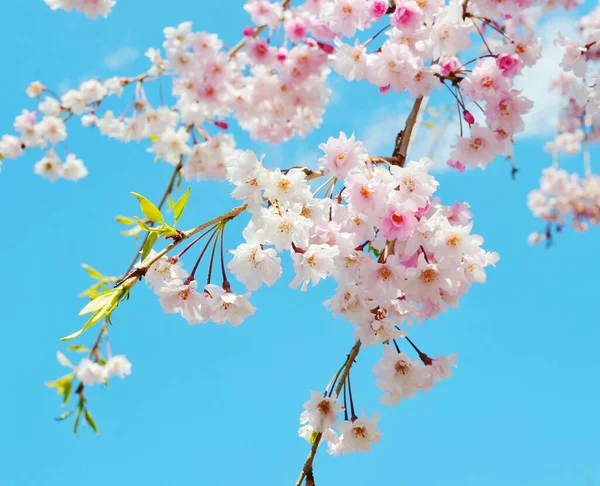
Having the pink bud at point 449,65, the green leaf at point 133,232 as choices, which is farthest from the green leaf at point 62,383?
the pink bud at point 449,65

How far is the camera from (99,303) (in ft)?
5.50

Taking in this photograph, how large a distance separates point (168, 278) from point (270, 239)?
0.40 meters

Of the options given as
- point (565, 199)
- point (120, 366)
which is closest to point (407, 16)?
point (120, 366)

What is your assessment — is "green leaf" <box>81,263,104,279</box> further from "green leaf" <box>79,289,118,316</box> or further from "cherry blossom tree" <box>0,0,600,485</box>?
"green leaf" <box>79,289,118,316</box>

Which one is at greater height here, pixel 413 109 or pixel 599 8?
pixel 599 8

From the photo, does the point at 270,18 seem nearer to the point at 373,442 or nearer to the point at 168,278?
the point at 168,278

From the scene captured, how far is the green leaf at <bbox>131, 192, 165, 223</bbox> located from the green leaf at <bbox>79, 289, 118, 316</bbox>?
0.84 feet

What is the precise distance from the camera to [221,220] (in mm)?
1859

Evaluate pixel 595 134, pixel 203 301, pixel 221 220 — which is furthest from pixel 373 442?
pixel 595 134

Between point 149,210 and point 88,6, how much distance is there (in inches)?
121

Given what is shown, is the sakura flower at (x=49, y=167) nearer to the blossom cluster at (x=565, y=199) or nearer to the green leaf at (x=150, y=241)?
the green leaf at (x=150, y=241)

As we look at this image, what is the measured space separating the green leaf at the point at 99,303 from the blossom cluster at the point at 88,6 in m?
3.25

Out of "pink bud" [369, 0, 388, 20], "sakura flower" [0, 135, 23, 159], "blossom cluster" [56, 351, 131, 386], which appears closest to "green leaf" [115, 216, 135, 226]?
"blossom cluster" [56, 351, 131, 386]

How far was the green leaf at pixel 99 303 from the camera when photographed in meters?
1.66
